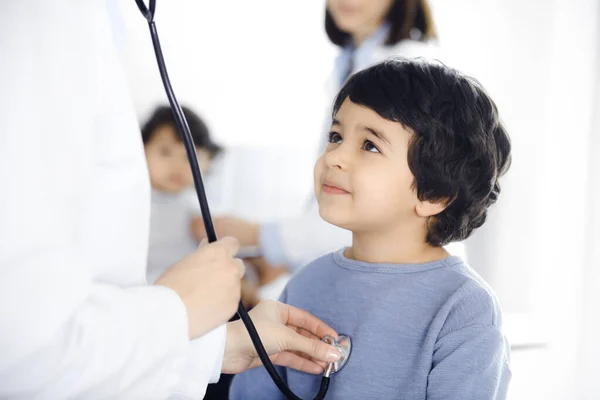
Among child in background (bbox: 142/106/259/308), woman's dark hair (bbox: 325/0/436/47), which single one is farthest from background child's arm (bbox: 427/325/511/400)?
child in background (bbox: 142/106/259/308)

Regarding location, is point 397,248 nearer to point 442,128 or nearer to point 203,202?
point 442,128

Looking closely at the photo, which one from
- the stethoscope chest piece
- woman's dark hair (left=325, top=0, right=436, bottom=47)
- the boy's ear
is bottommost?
the stethoscope chest piece

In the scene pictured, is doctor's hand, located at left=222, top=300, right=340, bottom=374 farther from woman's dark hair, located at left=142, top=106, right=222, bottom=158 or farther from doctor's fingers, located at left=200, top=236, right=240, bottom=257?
woman's dark hair, located at left=142, top=106, right=222, bottom=158

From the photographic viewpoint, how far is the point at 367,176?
100 centimetres

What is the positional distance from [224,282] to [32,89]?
0.97 ft

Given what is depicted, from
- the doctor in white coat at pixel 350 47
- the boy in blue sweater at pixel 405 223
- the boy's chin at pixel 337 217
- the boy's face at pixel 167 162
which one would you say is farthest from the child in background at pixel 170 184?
the boy's chin at pixel 337 217

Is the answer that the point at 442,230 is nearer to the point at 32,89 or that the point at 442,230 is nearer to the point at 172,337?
the point at 172,337

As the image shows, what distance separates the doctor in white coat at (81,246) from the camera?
549 millimetres

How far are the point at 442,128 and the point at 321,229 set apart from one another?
59cm

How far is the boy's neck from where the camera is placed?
1.05 m

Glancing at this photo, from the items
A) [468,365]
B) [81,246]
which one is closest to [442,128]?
[468,365]

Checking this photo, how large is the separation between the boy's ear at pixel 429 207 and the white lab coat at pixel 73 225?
50 centimetres

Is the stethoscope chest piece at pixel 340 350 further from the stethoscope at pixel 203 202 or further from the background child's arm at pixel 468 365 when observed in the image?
the background child's arm at pixel 468 365

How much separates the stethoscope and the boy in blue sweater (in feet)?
0.07
